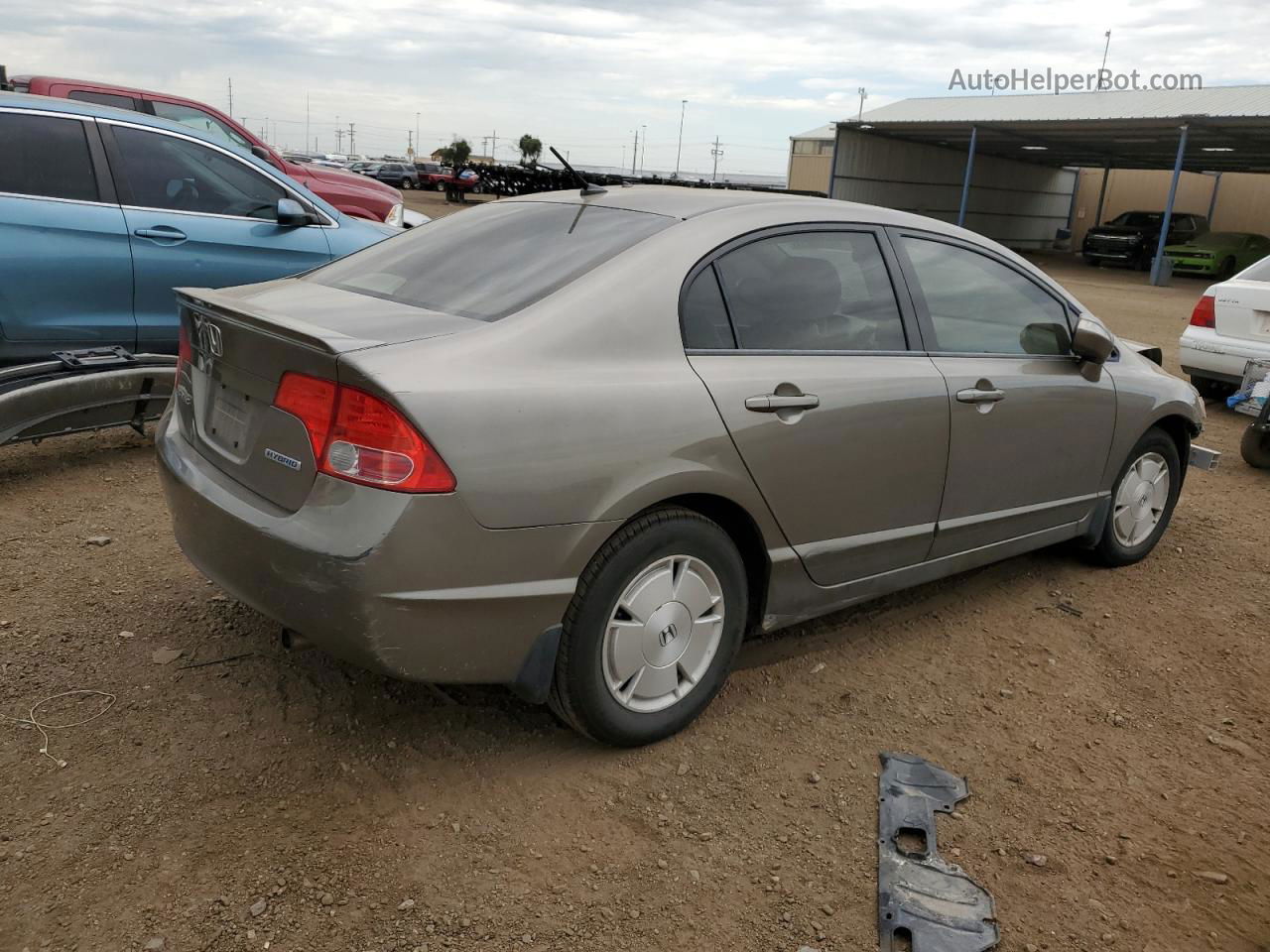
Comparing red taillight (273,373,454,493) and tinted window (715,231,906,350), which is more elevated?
tinted window (715,231,906,350)

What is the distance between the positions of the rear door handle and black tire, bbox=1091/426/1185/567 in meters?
4.87

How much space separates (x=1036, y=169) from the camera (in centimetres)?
4128

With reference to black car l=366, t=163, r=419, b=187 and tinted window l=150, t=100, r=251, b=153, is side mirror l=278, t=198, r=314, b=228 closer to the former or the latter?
tinted window l=150, t=100, r=251, b=153

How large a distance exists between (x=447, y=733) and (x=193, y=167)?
410 cm

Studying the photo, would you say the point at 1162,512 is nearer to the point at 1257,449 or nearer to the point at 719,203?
the point at 1257,449

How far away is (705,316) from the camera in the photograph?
292 cm

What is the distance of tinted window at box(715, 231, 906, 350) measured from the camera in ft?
9.95

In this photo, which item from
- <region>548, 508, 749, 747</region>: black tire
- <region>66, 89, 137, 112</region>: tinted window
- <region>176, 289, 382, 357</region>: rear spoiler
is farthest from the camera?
<region>66, 89, 137, 112</region>: tinted window

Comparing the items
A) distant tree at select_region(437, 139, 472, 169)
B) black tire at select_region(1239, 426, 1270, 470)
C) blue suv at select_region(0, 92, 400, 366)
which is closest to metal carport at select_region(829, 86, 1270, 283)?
black tire at select_region(1239, 426, 1270, 470)

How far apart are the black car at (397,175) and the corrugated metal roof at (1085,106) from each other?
23085 millimetres

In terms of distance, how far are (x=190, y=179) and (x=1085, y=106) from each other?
1102 inches

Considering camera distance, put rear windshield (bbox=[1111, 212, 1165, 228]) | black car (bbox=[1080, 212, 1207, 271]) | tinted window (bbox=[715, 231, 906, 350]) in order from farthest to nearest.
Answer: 1. rear windshield (bbox=[1111, 212, 1165, 228])
2. black car (bbox=[1080, 212, 1207, 271])
3. tinted window (bbox=[715, 231, 906, 350])

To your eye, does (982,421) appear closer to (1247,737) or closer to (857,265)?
(857,265)

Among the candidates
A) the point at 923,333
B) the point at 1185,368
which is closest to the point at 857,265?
the point at 923,333
